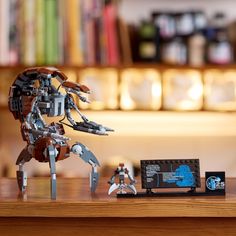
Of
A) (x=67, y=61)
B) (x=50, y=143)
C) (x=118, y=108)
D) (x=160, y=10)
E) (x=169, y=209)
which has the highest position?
(x=160, y=10)

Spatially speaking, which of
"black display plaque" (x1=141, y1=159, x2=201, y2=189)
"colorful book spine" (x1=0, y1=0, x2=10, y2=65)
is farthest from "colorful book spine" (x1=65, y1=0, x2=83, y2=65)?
"black display plaque" (x1=141, y1=159, x2=201, y2=189)

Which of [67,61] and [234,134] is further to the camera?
[234,134]

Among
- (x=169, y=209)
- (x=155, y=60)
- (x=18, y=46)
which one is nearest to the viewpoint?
(x=169, y=209)

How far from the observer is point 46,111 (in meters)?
1.25

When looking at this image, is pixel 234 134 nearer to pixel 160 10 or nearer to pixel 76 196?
pixel 160 10

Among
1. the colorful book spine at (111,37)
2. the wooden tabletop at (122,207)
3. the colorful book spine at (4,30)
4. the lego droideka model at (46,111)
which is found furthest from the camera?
the colorful book spine at (111,37)

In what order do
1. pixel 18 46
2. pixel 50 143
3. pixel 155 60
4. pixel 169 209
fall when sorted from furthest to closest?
1. pixel 155 60
2. pixel 18 46
3. pixel 50 143
4. pixel 169 209

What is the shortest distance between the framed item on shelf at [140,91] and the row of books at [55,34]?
115 millimetres

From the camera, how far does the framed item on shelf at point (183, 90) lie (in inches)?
103

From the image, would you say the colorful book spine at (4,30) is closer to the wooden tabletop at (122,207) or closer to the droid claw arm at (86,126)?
the droid claw arm at (86,126)

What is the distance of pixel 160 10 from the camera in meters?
2.87

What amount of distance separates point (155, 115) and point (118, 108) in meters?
0.14

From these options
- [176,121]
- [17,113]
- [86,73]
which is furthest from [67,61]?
[17,113]

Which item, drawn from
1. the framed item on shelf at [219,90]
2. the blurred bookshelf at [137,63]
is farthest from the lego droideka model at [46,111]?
the framed item on shelf at [219,90]
